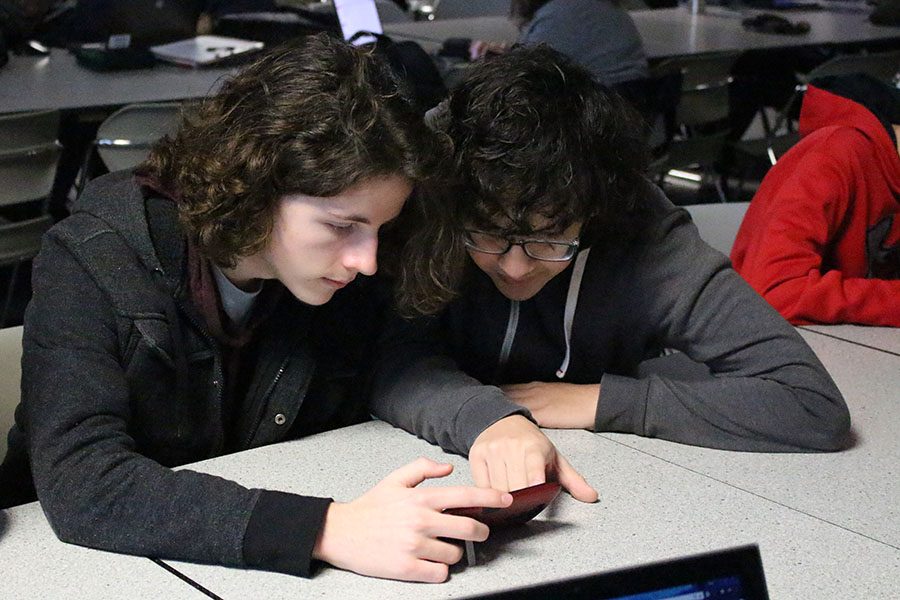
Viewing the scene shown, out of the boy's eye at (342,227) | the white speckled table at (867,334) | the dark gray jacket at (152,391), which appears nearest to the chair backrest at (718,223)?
the white speckled table at (867,334)

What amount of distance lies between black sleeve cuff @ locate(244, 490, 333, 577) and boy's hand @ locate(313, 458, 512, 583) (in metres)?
0.02

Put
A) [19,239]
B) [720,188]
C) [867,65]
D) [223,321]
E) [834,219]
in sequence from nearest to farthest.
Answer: [223,321], [834,219], [19,239], [867,65], [720,188]

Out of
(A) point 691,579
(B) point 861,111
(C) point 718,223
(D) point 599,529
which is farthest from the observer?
(C) point 718,223

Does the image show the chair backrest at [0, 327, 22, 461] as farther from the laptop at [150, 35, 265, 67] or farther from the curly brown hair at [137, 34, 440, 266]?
the laptop at [150, 35, 265, 67]

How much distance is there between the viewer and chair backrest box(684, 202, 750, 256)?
7.72 feet

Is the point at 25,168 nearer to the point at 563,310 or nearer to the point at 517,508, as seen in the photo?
the point at 563,310

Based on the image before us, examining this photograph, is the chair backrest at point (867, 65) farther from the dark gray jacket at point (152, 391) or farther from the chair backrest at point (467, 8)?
the dark gray jacket at point (152, 391)

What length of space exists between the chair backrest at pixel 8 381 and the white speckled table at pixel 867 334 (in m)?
1.27

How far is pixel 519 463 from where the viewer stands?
133 cm

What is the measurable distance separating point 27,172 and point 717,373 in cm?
211

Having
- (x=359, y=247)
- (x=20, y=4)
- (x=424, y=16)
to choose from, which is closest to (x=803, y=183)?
(x=359, y=247)

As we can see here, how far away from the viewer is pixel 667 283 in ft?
5.43

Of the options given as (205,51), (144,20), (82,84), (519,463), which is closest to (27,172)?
(82,84)

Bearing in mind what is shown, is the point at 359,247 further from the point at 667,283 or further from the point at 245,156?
the point at 667,283
